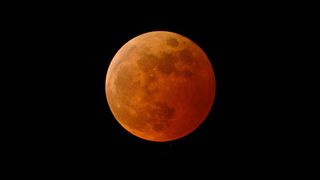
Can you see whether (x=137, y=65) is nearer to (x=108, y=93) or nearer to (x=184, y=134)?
(x=108, y=93)

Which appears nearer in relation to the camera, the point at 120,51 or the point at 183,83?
the point at 183,83

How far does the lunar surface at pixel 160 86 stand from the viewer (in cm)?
716

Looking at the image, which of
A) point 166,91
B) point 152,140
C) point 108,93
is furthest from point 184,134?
point 108,93

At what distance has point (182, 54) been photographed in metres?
7.44

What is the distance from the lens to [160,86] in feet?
23.4

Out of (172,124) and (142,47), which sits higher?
(142,47)

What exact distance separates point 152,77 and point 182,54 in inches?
34.1

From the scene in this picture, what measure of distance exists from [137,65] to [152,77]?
441 mm

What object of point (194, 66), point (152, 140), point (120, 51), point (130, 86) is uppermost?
point (120, 51)

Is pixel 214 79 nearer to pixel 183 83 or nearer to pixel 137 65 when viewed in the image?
pixel 183 83

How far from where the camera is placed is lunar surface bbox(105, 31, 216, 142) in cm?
716

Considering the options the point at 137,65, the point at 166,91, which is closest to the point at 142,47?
the point at 137,65

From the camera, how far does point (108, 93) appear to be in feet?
26.2

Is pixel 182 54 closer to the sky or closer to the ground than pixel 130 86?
closer to the sky
